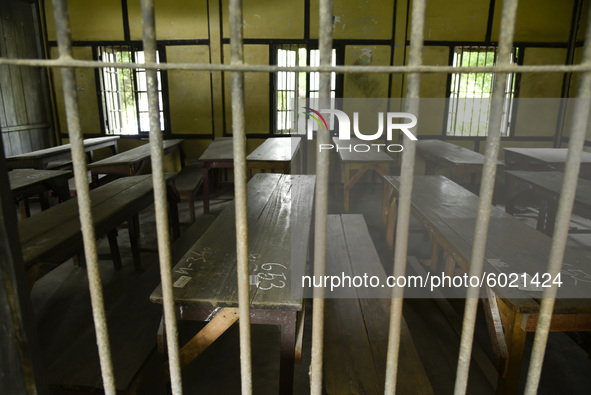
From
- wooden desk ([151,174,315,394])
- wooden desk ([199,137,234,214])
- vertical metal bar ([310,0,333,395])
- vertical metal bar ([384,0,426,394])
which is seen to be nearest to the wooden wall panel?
wooden desk ([199,137,234,214])

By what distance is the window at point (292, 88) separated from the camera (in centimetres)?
657

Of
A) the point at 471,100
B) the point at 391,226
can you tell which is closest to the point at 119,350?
the point at 391,226

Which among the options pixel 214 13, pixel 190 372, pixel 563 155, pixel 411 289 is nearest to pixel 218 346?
pixel 190 372

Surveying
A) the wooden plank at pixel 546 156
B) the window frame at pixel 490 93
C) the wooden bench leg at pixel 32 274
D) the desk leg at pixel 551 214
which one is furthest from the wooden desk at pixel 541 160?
the wooden bench leg at pixel 32 274

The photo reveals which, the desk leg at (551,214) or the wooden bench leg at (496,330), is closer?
the wooden bench leg at (496,330)

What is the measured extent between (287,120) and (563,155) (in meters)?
4.21

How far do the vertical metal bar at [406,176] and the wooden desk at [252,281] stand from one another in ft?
1.83

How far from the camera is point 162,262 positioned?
0.86 m

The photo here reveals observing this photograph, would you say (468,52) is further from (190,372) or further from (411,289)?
(190,372)

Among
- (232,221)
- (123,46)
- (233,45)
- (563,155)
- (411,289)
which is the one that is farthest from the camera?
(123,46)

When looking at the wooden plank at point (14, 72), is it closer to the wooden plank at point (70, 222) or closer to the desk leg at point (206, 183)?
the desk leg at point (206, 183)

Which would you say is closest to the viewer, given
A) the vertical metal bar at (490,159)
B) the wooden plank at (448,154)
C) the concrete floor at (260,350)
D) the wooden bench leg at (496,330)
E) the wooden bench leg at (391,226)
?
the vertical metal bar at (490,159)

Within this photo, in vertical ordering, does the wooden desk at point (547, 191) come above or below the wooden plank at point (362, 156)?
below

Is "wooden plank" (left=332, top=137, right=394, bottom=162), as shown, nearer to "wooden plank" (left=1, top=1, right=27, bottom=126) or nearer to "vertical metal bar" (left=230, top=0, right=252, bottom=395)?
"vertical metal bar" (left=230, top=0, right=252, bottom=395)
